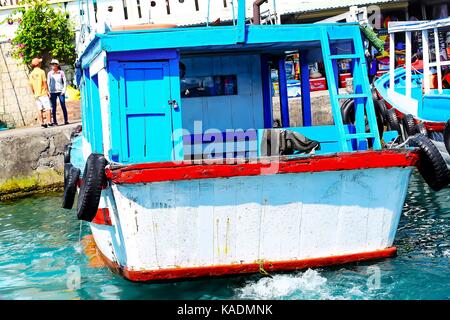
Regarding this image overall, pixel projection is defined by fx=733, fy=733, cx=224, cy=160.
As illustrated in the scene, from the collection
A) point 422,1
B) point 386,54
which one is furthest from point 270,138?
point 422,1

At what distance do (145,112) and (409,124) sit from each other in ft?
21.4

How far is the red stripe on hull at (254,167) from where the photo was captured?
629 centimetres

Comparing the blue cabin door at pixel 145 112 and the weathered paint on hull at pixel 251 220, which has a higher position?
the blue cabin door at pixel 145 112

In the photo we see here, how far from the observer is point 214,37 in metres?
7.06

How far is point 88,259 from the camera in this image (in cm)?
884

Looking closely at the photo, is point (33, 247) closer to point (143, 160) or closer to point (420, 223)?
point (143, 160)

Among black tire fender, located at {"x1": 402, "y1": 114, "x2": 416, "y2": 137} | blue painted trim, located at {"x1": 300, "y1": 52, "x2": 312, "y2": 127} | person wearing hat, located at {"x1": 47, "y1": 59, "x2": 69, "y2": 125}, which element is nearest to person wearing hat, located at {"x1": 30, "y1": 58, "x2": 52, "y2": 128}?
person wearing hat, located at {"x1": 47, "y1": 59, "x2": 69, "y2": 125}

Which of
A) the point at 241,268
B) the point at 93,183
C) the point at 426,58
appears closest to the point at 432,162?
the point at 241,268

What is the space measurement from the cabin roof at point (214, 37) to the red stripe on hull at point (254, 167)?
1265 mm

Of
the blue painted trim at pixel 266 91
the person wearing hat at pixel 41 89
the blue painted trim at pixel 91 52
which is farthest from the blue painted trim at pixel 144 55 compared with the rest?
the person wearing hat at pixel 41 89

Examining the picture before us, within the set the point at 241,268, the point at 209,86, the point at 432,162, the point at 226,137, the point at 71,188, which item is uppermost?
the point at 209,86

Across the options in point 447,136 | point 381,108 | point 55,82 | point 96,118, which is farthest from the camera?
point 55,82

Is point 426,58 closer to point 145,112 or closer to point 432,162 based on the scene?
point 432,162

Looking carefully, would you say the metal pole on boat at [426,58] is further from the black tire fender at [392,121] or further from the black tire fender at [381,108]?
the black tire fender at [381,108]
